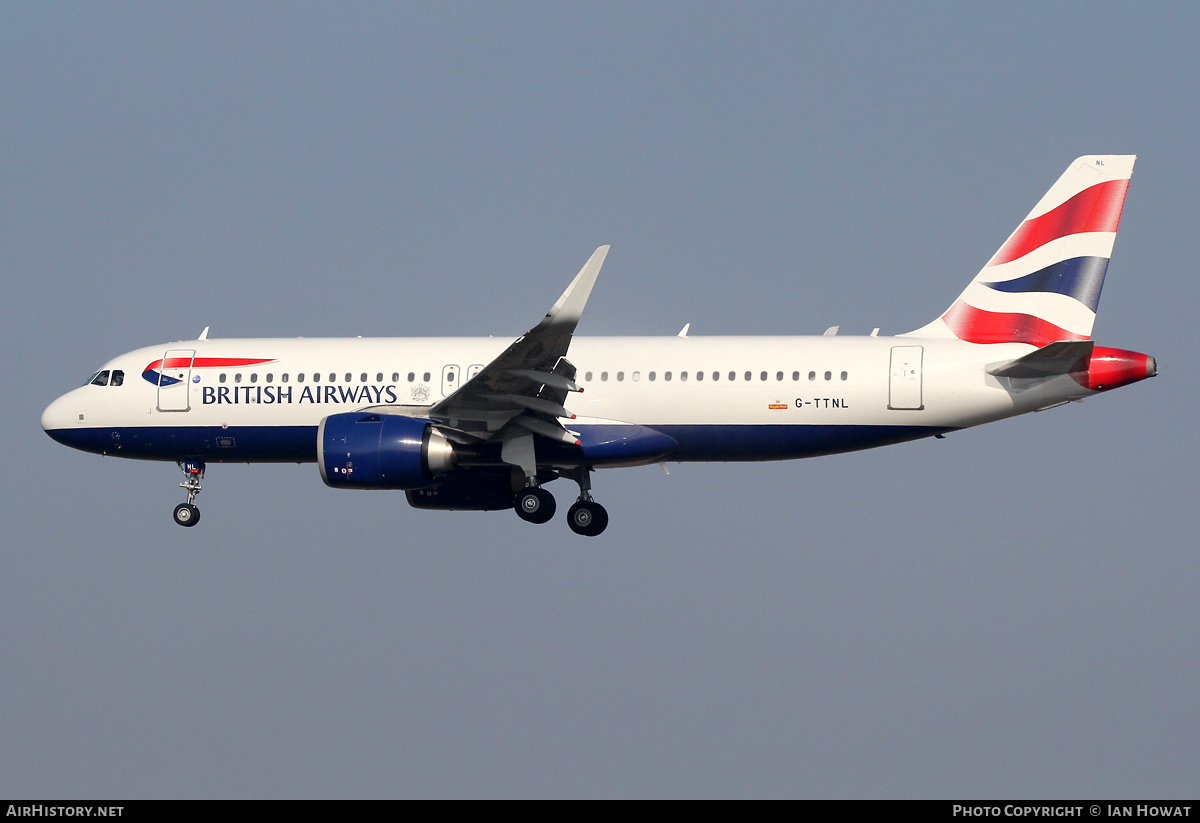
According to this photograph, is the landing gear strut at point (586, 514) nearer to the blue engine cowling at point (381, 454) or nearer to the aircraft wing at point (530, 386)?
the aircraft wing at point (530, 386)

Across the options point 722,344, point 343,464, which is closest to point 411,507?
point 343,464

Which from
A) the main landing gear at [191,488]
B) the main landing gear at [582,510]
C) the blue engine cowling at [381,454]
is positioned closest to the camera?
the blue engine cowling at [381,454]

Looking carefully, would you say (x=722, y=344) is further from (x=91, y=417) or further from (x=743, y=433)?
(x=91, y=417)

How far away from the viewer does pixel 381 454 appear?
1181 inches

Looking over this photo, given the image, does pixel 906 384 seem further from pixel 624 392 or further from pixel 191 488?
pixel 191 488

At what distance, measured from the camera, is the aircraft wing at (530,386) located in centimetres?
2800

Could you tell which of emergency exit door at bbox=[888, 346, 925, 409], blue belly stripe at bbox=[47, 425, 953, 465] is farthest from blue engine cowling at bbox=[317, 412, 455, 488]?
emergency exit door at bbox=[888, 346, 925, 409]

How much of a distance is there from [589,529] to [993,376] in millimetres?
8910

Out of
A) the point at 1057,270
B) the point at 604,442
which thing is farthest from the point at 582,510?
the point at 1057,270

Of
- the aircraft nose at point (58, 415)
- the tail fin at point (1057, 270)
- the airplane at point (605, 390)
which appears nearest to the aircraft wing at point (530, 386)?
the airplane at point (605, 390)

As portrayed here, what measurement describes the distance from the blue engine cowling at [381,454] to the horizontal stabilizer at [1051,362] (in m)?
10.9

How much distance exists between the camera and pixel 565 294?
27.7m

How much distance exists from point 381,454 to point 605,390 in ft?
16.3
